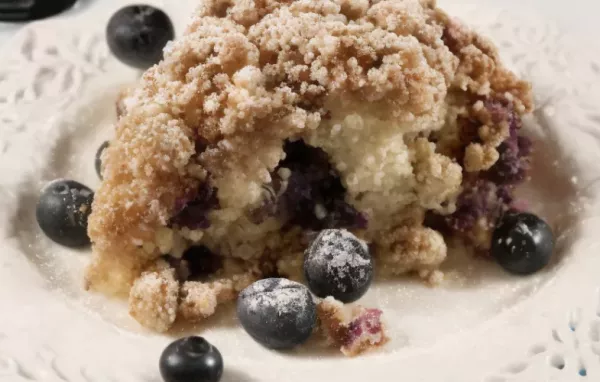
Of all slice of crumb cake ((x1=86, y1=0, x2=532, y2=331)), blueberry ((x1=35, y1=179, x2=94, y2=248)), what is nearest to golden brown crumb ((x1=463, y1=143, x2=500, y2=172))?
slice of crumb cake ((x1=86, y1=0, x2=532, y2=331))

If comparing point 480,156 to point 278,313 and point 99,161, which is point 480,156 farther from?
point 99,161

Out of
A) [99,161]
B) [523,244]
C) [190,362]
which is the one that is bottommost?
[99,161]

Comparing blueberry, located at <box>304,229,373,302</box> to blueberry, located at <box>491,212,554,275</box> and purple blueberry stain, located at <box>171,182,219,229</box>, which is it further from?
blueberry, located at <box>491,212,554,275</box>

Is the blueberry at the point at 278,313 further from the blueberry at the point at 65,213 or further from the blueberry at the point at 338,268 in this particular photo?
the blueberry at the point at 65,213

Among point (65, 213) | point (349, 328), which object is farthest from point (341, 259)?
point (65, 213)

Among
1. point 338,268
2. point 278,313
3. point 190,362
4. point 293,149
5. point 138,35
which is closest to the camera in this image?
point 190,362

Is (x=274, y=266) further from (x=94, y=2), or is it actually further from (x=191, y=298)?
(x=94, y=2)
